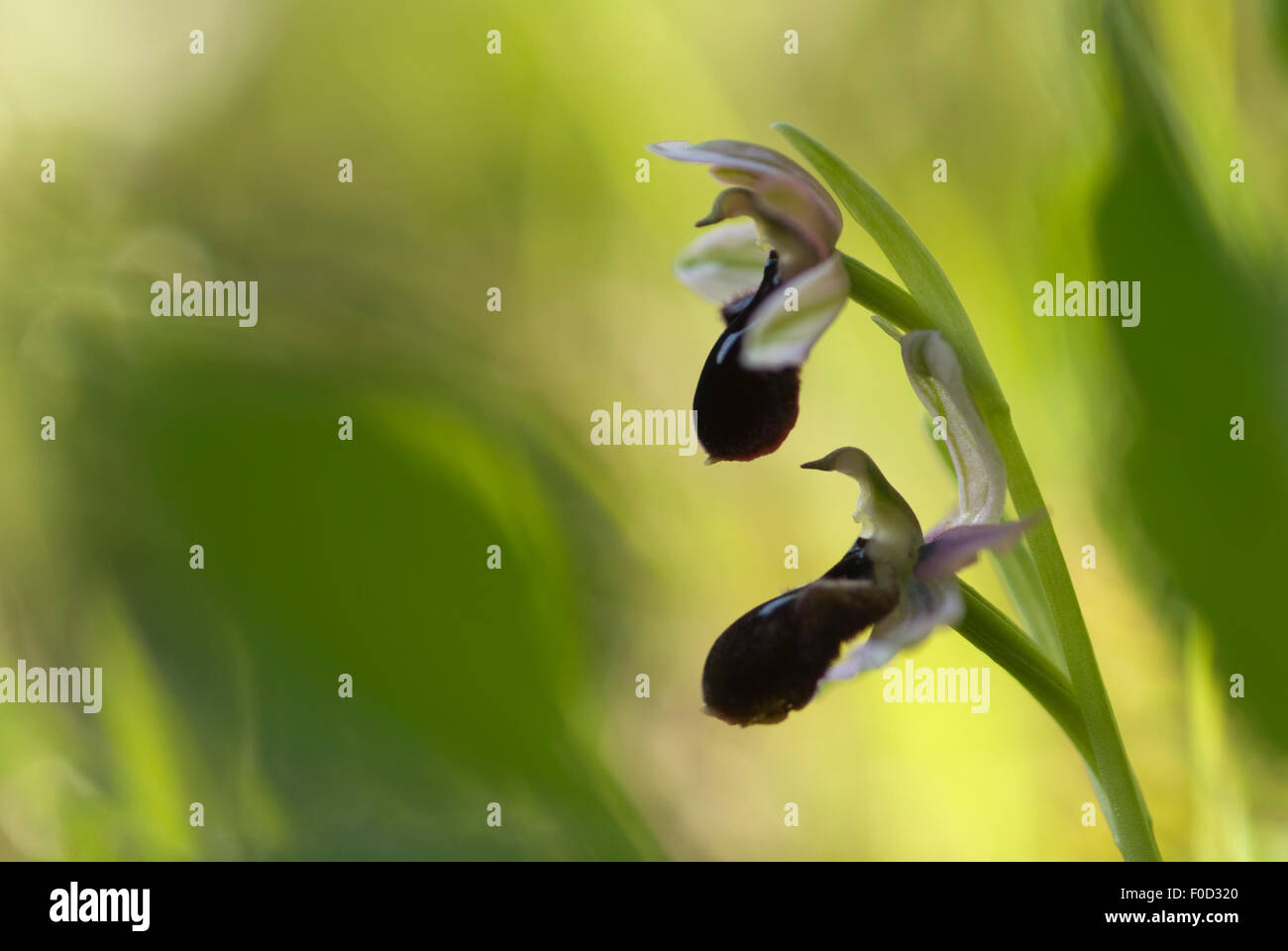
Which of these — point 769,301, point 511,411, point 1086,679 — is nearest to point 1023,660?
point 1086,679

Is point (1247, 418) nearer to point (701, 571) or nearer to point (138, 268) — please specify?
point (701, 571)

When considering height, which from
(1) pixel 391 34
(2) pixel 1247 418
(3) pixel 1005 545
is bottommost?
(3) pixel 1005 545

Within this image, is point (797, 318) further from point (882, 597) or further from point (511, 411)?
point (511, 411)

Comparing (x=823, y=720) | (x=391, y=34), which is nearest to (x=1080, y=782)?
(x=823, y=720)

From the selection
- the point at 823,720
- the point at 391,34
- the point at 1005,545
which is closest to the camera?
the point at 1005,545

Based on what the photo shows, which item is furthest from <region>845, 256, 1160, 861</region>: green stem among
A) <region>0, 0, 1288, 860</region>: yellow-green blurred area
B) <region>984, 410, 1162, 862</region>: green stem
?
<region>0, 0, 1288, 860</region>: yellow-green blurred area
